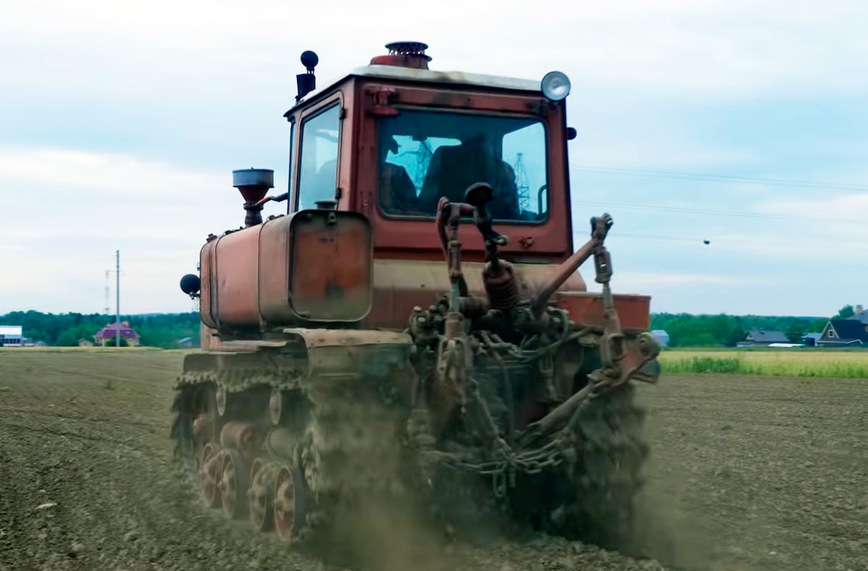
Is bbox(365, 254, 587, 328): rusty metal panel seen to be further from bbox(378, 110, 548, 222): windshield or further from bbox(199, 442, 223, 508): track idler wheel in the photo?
bbox(199, 442, 223, 508): track idler wheel

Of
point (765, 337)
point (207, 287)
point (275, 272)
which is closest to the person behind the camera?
point (275, 272)

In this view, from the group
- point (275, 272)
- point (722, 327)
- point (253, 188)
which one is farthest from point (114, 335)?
point (275, 272)

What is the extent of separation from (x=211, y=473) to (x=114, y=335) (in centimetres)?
8524

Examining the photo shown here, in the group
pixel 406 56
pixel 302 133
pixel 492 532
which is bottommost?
pixel 492 532

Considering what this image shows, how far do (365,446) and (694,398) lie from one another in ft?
60.3

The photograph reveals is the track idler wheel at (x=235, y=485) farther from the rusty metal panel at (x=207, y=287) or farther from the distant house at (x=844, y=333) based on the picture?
the distant house at (x=844, y=333)

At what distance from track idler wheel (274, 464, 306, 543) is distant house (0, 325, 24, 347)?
106m

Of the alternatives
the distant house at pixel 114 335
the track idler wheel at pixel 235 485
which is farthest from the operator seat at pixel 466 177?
the distant house at pixel 114 335

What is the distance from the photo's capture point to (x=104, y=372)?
127 ft

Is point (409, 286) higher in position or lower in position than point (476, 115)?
lower

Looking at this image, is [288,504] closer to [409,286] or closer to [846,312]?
[409,286]

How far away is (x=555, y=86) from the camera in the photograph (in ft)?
29.5

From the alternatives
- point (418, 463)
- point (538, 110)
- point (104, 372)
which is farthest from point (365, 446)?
point (104, 372)

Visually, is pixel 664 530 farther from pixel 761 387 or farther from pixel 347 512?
pixel 761 387
